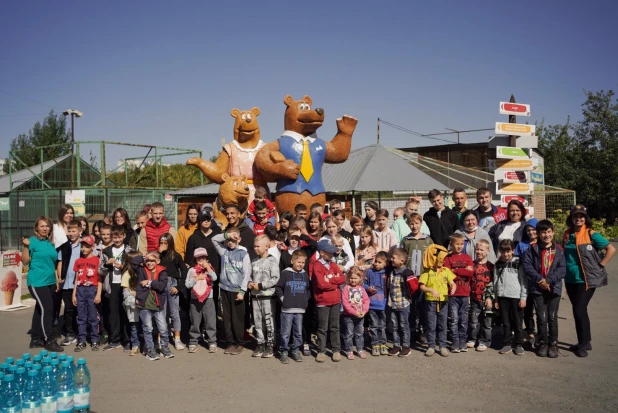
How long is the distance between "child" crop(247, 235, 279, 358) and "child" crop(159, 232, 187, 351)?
810mm

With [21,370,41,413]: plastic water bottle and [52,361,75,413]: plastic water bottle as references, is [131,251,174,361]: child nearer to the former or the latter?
[52,361,75,413]: plastic water bottle

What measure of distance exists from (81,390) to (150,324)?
7.75 ft

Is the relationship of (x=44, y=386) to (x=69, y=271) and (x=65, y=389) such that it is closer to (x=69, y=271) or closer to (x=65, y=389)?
(x=65, y=389)

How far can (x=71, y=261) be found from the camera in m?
6.67

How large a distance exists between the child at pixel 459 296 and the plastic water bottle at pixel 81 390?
3.74 m

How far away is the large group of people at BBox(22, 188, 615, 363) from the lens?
5910 millimetres

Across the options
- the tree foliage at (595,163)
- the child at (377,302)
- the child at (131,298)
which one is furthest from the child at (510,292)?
the tree foliage at (595,163)

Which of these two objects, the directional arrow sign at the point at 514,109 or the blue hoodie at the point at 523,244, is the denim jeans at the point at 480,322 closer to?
the blue hoodie at the point at 523,244

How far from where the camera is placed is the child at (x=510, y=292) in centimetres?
600

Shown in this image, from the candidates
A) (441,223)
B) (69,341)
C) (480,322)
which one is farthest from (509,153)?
(69,341)

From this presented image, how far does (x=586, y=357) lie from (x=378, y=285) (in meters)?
2.26

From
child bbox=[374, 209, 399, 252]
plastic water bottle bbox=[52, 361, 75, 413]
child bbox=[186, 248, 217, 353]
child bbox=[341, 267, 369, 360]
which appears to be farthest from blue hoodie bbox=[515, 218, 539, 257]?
plastic water bottle bbox=[52, 361, 75, 413]

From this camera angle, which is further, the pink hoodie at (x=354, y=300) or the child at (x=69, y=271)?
the child at (x=69, y=271)

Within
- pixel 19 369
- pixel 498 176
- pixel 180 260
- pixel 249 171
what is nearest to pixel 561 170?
pixel 498 176
